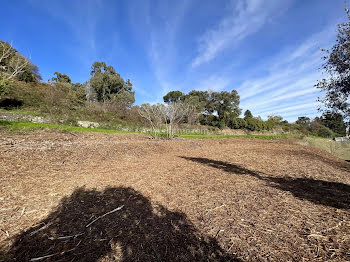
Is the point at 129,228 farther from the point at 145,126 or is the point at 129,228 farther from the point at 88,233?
the point at 145,126

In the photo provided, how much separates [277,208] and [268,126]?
54.2m

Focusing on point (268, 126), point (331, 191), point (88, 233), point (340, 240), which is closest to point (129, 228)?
point (88, 233)

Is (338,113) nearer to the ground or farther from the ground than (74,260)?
farther from the ground

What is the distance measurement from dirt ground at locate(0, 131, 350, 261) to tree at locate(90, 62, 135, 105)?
3157 cm

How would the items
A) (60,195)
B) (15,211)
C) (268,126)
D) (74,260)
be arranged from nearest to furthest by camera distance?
(74,260) → (15,211) → (60,195) → (268,126)

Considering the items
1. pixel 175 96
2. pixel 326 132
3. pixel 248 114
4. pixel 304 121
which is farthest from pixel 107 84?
pixel 304 121

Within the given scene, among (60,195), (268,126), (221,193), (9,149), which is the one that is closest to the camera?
(60,195)

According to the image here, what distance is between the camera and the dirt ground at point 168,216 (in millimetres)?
1953

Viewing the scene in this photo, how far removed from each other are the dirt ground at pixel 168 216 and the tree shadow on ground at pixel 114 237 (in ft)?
0.04

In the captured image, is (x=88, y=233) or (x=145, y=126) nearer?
(x=88, y=233)

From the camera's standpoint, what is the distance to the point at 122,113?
2750cm

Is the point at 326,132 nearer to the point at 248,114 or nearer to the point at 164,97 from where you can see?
the point at 248,114

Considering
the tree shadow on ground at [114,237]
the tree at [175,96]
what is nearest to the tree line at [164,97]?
the tree at [175,96]

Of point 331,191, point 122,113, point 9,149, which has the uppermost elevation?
point 122,113
